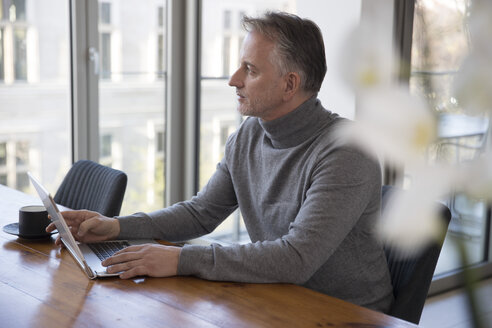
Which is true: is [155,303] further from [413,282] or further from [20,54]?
[20,54]

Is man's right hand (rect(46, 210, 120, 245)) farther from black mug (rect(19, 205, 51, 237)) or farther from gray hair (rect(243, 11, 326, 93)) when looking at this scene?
gray hair (rect(243, 11, 326, 93))

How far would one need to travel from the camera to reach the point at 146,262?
128 centimetres

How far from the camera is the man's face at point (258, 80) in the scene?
64.1 inches

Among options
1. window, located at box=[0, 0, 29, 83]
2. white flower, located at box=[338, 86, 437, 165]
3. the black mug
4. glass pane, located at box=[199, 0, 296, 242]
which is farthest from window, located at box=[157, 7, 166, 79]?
white flower, located at box=[338, 86, 437, 165]

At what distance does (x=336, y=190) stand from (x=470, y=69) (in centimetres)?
115

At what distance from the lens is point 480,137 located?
Answer: 10.3 inches

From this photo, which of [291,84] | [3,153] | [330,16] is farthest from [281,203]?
[3,153]

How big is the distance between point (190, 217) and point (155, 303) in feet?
1.95

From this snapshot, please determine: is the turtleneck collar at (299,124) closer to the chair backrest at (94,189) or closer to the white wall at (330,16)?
the chair backrest at (94,189)

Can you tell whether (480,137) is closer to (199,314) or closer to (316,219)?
(199,314)

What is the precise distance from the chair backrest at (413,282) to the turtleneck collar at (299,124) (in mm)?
302

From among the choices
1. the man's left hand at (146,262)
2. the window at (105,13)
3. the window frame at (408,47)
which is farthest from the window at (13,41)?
the man's left hand at (146,262)

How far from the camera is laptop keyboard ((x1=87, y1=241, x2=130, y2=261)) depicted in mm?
1411

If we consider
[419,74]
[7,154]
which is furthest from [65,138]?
[419,74]
